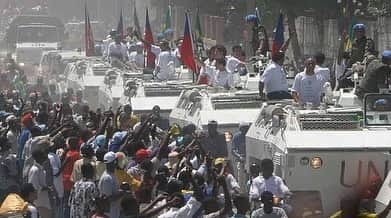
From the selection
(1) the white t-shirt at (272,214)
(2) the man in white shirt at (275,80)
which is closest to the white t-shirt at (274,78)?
(2) the man in white shirt at (275,80)

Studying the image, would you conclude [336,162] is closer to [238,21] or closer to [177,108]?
[177,108]

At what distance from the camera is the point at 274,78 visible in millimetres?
17703

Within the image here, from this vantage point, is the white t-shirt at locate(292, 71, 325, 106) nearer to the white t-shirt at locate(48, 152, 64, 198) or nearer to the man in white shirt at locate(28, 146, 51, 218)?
the white t-shirt at locate(48, 152, 64, 198)

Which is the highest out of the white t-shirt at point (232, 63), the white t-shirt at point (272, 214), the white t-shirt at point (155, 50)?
the white t-shirt at point (232, 63)

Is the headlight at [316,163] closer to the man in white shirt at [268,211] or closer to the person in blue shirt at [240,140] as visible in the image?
the man in white shirt at [268,211]

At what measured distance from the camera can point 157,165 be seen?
15.6 metres

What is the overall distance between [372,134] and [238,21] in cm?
3675

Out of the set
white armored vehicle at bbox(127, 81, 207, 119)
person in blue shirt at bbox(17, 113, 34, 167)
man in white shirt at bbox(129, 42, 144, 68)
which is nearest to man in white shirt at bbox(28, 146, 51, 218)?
person in blue shirt at bbox(17, 113, 34, 167)

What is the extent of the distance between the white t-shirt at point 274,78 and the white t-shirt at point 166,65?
9133mm

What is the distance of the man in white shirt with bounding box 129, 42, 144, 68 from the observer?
1314 inches

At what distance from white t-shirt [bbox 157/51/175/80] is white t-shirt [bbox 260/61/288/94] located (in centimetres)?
913

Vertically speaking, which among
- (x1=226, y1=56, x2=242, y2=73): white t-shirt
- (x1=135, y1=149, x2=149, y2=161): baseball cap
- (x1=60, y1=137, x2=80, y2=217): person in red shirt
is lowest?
(x1=60, y1=137, x2=80, y2=217): person in red shirt

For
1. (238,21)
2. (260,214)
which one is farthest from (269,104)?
(238,21)

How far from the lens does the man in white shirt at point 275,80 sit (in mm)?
17672
